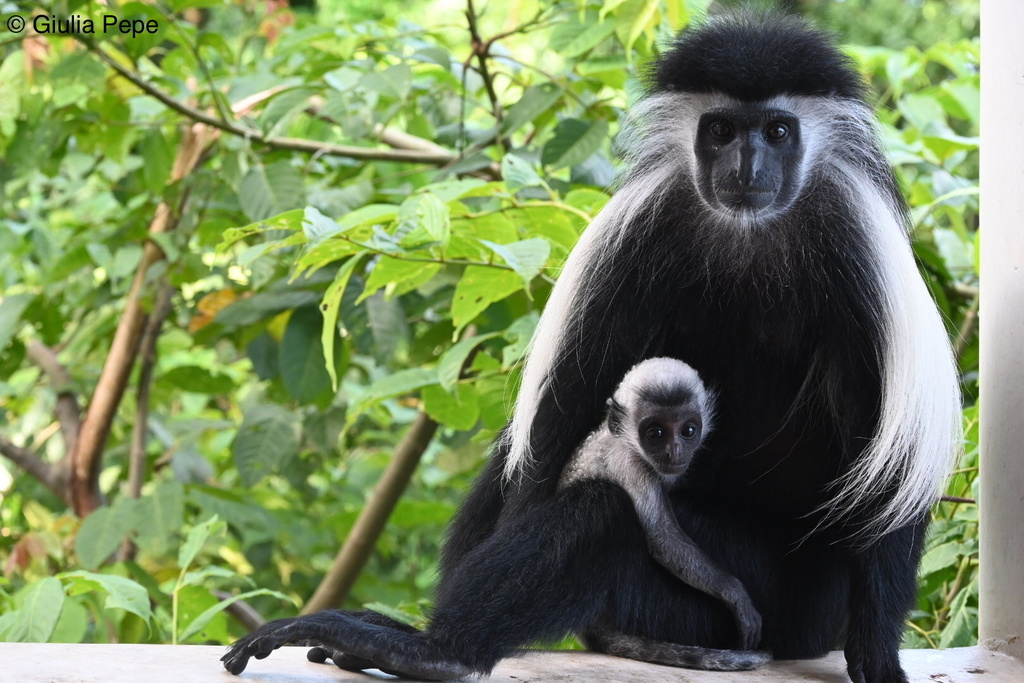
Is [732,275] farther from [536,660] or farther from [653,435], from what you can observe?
[536,660]

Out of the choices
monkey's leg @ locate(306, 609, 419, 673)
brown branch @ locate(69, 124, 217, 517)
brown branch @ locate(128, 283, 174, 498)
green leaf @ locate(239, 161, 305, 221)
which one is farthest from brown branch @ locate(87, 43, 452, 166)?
monkey's leg @ locate(306, 609, 419, 673)

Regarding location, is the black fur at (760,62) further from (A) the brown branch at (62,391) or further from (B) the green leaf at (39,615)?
(A) the brown branch at (62,391)

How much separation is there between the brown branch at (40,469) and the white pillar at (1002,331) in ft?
7.35

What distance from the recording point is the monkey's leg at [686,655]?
4.66 feet

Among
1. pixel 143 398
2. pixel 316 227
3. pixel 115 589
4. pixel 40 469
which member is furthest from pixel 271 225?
pixel 40 469

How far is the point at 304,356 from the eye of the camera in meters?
2.24

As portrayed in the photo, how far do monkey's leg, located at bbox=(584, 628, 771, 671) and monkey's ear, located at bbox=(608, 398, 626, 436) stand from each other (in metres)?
0.29

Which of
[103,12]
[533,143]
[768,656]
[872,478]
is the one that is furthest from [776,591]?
[103,12]

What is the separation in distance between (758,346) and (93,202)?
2.53 meters

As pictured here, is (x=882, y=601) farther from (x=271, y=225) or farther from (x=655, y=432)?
(x=271, y=225)

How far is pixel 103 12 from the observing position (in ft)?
7.47

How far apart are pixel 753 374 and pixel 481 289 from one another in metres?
0.46

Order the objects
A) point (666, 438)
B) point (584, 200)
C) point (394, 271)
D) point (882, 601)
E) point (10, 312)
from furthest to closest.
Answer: point (10, 312), point (584, 200), point (394, 271), point (666, 438), point (882, 601)

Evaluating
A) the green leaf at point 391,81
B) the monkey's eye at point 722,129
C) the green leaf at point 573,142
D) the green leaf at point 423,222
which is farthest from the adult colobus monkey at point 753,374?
the green leaf at point 391,81
